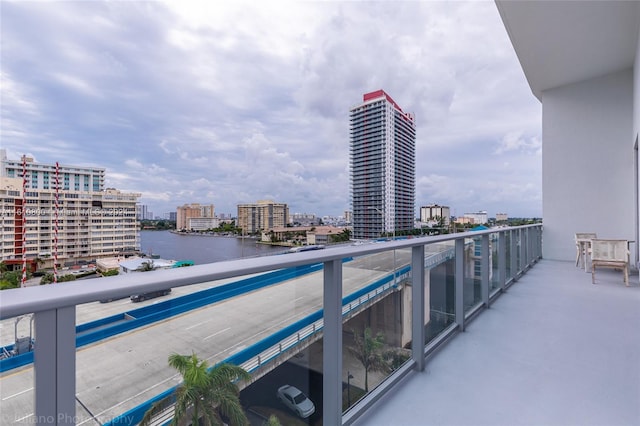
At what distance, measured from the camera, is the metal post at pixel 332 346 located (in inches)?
57.7

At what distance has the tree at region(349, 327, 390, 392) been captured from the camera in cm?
172

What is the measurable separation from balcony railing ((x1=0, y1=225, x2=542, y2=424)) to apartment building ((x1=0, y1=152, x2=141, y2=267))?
8.36 metres

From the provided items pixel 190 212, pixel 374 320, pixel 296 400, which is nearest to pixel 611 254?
pixel 374 320

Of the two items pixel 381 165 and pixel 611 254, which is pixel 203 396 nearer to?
pixel 611 254

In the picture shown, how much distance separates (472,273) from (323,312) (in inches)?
99.7

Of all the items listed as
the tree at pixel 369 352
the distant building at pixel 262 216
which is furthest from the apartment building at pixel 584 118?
the distant building at pixel 262 216

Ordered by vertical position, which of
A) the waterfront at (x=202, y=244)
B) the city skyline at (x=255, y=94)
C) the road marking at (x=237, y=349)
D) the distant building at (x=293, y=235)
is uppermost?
the city skyline at (x=255, y=94)

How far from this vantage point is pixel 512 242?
16.6 ft

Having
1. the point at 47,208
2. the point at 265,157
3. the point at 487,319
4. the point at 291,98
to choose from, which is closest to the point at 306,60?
the point at 291,98

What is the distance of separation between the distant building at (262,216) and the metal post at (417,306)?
13.2 metres

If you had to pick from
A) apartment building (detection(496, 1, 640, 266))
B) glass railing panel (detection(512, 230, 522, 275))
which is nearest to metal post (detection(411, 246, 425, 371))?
glass railing panel (detection(512, 230, 522, 275))

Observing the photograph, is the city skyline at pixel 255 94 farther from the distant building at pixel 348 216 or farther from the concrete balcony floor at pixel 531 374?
the concrete balcony floor at pixel 531 374

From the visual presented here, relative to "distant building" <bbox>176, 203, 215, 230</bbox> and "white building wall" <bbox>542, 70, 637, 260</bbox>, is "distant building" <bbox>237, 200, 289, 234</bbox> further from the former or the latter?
"white building wall" <bbox>542, 70, 637, 260</bbox>

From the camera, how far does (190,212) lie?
638 inches
